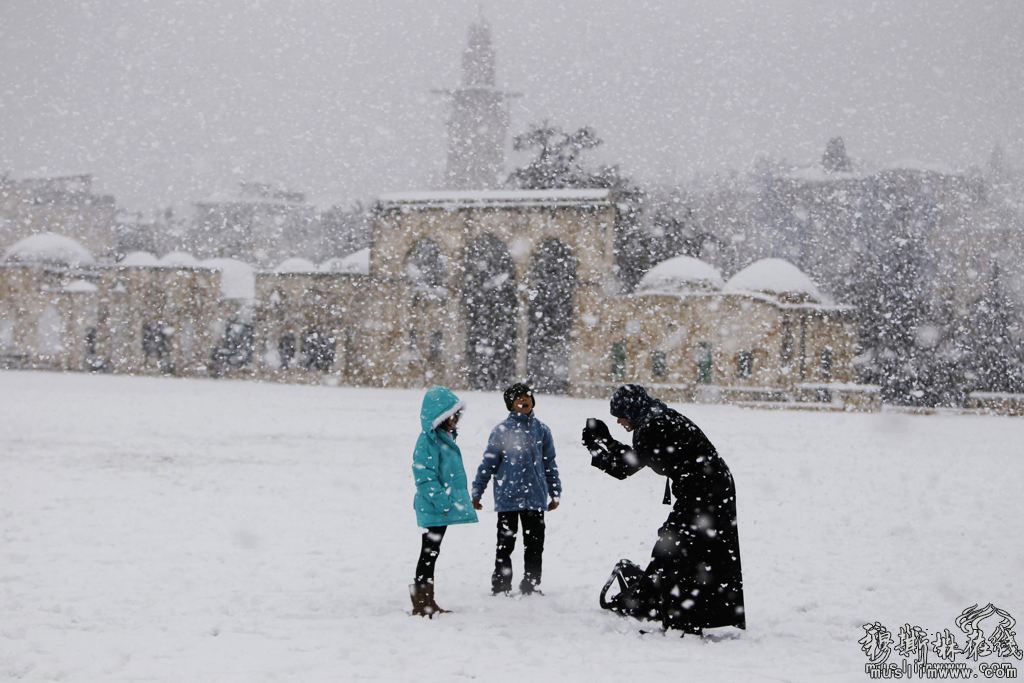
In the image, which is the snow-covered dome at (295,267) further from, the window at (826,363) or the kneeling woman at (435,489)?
the kneeling woman at (435,489)

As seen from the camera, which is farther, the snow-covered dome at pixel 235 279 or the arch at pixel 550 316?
the snow-covered dome at pixel 235 279

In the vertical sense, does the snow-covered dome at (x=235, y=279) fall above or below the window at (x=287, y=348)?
above

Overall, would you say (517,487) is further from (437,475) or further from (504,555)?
(437,475)

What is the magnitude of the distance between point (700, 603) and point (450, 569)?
2333 mm

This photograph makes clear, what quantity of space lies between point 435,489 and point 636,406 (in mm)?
1227

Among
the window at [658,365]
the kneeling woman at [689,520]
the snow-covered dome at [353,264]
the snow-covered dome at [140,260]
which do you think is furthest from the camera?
the snow-covered dome at [140,260]

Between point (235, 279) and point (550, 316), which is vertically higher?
point (235, 279)

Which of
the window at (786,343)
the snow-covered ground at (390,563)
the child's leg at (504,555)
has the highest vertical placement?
the window at (786,343)

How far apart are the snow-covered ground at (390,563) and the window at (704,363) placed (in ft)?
71.4

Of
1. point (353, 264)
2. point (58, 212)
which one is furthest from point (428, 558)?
point (58, 212)

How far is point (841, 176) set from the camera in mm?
70875

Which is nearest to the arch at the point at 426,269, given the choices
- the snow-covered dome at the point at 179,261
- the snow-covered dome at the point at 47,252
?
the snow-covered dome at the point at 179,261

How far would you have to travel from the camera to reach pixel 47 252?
5219 centimetres

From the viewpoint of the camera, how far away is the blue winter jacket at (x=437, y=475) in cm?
606
